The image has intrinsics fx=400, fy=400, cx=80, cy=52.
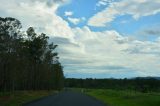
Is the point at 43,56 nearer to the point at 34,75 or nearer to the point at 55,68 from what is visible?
the point at 34,75

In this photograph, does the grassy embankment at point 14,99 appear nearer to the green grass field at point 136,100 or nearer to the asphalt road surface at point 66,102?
the asphalt road surface at point 66,102

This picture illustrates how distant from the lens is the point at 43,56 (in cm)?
10788

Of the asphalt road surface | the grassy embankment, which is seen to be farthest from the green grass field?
the grassy embankment

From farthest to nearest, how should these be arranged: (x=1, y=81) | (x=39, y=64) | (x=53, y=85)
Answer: (x=53, y=85) < (x=39, y=64) < (x=1, y=81)

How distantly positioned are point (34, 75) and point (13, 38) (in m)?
47.7

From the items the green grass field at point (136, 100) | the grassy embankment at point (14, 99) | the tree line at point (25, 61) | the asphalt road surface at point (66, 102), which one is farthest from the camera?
the tree line at point (25, 61)

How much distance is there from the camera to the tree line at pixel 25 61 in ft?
197

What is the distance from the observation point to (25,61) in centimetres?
6975

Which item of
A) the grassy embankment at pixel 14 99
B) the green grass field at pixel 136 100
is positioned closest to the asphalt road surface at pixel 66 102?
the grassy embankment at pixel 14 99

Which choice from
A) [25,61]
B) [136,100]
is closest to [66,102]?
[136,100]

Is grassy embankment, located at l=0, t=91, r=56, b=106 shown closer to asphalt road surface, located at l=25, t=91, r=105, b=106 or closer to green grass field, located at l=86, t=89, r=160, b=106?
asphalt road surface, located at l=25, t=91, r=105, b=106

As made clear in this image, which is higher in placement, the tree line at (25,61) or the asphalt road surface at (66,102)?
the tree line at (25,61)

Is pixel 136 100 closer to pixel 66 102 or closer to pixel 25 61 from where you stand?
pixel 66 102

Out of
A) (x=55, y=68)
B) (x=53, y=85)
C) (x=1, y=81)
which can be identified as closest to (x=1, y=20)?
(x=1, y=81)
